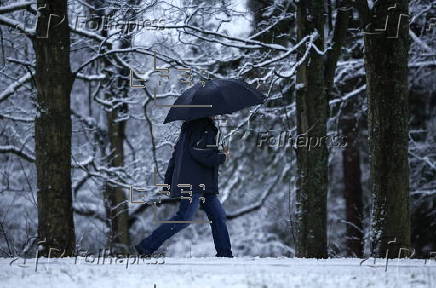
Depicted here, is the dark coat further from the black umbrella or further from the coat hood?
the black umbrella

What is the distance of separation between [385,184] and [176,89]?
762 centimetres

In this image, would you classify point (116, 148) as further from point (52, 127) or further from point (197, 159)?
point (197, 159)

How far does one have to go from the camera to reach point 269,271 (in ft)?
22.5

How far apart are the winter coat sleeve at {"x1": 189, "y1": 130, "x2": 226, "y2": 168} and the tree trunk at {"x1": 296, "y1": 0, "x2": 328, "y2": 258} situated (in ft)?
6.22

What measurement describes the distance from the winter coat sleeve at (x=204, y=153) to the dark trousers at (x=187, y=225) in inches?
15.6

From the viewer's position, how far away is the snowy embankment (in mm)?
6047

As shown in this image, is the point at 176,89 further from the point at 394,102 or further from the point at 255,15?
the point at 394,102

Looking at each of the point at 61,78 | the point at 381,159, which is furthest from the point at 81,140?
the point at 381,159

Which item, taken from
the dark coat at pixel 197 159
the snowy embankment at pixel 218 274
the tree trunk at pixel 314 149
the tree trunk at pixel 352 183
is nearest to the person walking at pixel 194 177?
the dark coat at pixel 197 159

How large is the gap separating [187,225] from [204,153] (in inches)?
33.5

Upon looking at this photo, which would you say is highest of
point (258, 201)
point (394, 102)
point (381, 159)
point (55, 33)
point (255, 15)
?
point (255, 15)

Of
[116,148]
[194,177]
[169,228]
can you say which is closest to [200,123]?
[194,177]

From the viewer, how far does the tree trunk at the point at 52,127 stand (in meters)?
8.86

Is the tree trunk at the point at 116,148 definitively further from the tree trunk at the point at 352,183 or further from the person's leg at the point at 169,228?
the person's leg at the point at 169,228
